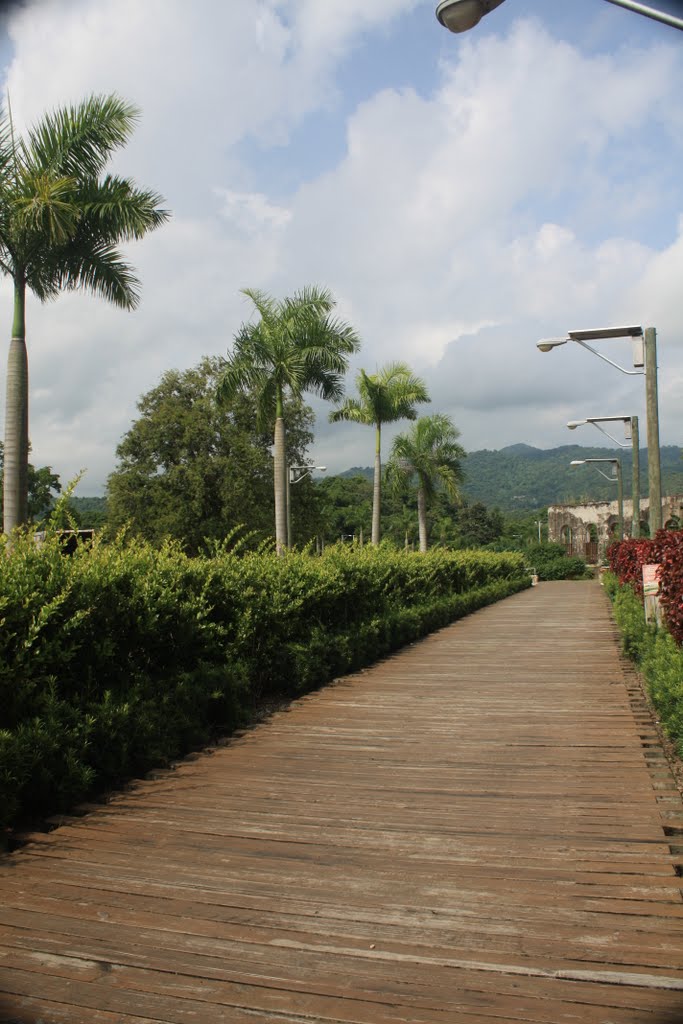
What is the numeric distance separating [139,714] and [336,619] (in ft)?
18.5

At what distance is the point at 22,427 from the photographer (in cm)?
1386

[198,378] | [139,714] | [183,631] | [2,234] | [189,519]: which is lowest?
[139,714]

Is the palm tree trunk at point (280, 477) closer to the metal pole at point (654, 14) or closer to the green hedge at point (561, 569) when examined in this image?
the metal pole at point (654, 14)

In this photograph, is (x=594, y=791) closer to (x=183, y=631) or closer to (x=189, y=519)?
(x=183, y=631)

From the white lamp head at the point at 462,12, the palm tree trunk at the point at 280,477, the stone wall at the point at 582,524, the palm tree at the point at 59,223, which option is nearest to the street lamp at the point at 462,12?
the white lamp head at the point at 462,12

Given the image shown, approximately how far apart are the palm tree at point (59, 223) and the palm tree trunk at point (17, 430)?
0.6 inches

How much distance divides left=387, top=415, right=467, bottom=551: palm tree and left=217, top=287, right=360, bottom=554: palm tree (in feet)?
36.5

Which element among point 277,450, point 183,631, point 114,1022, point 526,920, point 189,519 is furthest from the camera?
point 189,519

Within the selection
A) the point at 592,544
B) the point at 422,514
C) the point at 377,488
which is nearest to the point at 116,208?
the point at 377,488

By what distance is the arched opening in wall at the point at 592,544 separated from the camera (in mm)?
63094

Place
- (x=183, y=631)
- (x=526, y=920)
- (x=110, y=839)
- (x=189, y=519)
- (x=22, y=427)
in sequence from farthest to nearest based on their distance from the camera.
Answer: (x=189, y=519) < (x=22, y=427) < (x=183, y=631) < (x=110, y=839) < (x=526, y=920)

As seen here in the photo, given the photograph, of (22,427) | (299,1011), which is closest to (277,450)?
(22,427)

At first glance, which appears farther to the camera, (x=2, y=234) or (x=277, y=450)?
(x=277, y=450)

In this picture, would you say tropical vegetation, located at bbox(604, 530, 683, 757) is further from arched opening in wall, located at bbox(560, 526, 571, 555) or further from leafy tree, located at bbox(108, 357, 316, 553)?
arched opening in wall, located at bbox(560, 526, 571, 555)
